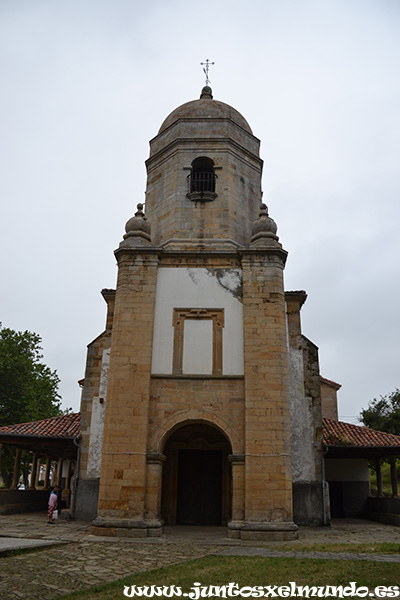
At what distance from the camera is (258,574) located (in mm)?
7738

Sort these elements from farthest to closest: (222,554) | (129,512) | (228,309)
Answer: (228,309)
(129,512)
(222,554)

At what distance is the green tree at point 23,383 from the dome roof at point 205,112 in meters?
18.6

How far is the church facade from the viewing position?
43.2 ft

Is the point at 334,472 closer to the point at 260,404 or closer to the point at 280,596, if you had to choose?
the point at 260,404

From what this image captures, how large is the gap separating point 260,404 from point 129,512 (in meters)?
4.45

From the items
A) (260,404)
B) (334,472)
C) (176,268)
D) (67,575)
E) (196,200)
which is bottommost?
(67,575)

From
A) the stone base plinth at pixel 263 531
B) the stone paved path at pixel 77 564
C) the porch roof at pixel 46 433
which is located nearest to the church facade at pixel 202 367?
the stone base plinth at pixel 263 531

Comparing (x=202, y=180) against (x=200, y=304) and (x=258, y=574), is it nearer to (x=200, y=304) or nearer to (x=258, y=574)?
(x=200, y=304)

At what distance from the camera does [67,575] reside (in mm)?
7898

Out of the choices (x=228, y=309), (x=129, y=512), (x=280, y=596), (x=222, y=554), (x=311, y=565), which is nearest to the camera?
(x=280, y=596)

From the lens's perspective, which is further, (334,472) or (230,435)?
(334,472)

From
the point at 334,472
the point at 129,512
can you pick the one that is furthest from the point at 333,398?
the point at 129,512

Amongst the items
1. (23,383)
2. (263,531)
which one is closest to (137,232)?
(263,531)

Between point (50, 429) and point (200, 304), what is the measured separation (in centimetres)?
784
